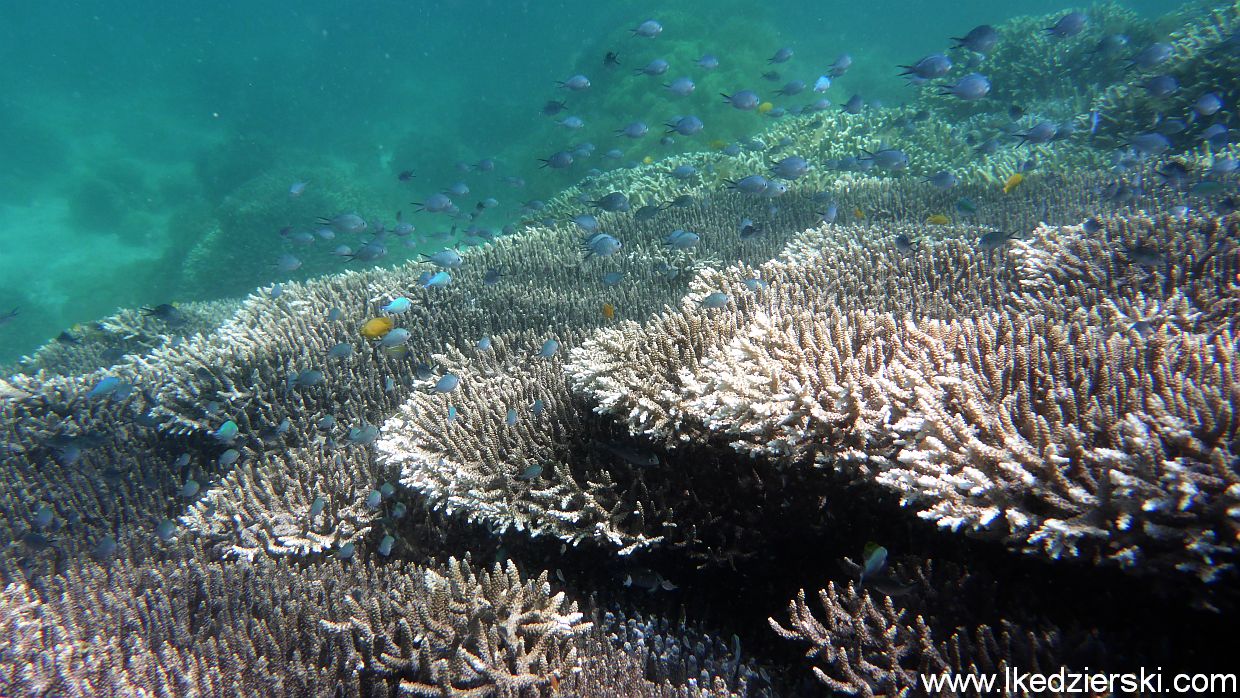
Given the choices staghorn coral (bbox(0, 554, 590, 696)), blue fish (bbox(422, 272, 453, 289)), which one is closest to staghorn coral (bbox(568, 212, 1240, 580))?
staghorn coral (bbox(0, 554, 590, 696))

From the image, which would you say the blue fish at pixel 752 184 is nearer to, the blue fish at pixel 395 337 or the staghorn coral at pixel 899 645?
the blue fish at pixel 395 337

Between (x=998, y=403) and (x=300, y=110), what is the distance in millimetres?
46247

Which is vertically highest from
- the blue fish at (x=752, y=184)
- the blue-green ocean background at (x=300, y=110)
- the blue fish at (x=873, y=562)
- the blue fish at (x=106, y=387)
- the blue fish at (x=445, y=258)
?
the blue-green ocean background at (x=300, y=110)

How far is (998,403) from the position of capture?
8.01 feet

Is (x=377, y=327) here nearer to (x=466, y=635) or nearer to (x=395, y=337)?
(x=395, y=337)

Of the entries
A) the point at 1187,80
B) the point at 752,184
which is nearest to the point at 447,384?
the point at 752,184

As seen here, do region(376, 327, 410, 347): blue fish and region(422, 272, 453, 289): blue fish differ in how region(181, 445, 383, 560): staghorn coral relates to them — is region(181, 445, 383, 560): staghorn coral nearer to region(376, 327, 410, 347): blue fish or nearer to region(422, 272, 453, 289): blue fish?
region(376, 327, 410, 347): blue fish

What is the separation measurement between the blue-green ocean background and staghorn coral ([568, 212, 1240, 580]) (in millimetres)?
14869

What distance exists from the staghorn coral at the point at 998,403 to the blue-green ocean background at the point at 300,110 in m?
14.9

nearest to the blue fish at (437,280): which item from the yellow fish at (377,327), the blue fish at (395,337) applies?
the yellow fish at (377,327)

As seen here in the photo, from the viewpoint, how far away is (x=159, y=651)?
2846 mm

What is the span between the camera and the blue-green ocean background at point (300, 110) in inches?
771

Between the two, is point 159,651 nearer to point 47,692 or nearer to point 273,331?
point 47,692

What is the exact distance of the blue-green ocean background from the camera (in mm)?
19578
